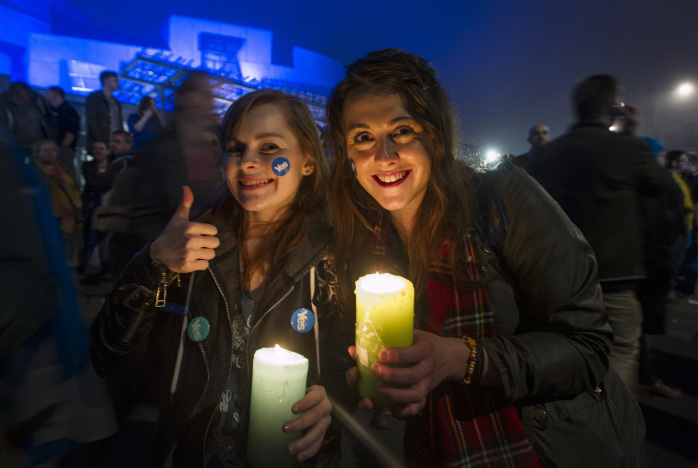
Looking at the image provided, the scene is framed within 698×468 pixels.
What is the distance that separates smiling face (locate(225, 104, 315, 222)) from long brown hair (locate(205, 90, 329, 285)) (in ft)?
0.15

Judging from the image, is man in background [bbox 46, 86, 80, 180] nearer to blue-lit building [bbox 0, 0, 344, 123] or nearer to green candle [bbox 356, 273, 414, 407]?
blue-lit building [bbox 0, 0, 344, 123]

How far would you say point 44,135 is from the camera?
658 cm

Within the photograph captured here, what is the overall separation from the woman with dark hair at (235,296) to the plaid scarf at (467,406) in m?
0.44

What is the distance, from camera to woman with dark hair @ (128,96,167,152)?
3.18 meters

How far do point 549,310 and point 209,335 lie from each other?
4.25 feet

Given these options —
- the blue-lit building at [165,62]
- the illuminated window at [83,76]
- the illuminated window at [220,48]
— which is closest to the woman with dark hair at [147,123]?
the blue-lit building at [165,62]

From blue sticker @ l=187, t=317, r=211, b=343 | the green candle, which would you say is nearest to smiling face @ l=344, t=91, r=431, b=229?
the green candle

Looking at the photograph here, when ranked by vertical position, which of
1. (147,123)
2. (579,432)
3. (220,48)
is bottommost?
(579,432)

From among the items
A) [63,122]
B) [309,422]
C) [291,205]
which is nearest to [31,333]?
[309,422]

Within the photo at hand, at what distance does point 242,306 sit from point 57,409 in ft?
2.35

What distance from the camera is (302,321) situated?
1.60 meters

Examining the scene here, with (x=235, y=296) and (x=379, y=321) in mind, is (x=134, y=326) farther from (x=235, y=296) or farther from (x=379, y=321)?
(x=379, y=321)

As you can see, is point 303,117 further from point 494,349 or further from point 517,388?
point 517,388

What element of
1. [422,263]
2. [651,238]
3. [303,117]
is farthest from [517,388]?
[651,238]
